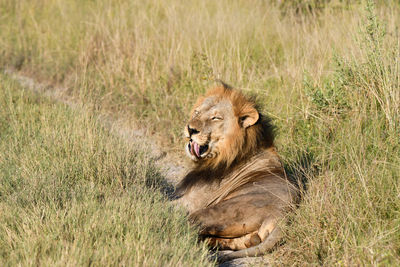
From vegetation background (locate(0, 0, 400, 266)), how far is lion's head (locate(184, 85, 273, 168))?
46cm

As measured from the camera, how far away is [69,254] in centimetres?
308

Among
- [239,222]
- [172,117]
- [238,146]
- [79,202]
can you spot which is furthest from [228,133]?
→ [172,117]

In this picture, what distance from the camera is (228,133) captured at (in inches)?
182

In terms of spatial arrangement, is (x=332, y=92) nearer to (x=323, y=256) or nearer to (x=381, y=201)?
(x=381, y=201)

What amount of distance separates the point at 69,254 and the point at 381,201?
209 cm

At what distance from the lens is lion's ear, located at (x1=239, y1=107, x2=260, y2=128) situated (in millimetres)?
4566

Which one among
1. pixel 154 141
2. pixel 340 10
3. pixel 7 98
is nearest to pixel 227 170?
pixel 154 141

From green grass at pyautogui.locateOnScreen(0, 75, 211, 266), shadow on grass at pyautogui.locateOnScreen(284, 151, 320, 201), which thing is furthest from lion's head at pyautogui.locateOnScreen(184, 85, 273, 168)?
green grass at pyautogui.locateOnScreen(0, 75, 211, 266)

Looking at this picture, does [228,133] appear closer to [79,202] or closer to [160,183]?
[160,183]

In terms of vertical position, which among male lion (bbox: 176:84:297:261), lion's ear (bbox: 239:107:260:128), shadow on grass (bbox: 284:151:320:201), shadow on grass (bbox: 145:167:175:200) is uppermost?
lion's ear (bbox: 239:107:260:128)

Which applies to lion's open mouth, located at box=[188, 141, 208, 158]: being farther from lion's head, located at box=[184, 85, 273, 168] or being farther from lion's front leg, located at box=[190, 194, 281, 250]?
lion's front leg, located at box=[190, 194, 281, 250]

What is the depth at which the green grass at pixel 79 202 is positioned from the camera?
3.17 m

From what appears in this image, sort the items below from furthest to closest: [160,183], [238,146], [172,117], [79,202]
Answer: [172,117] → [160,183] → [238,146] → [79,202]

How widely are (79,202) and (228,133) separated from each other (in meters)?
1.37
